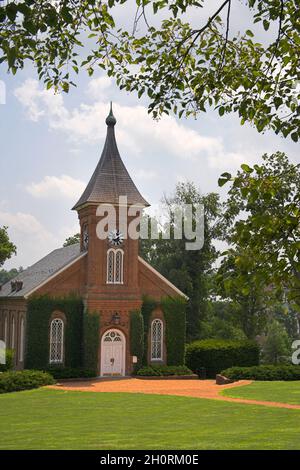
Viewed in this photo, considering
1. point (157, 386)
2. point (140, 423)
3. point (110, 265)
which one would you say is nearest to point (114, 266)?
point (110, 265)

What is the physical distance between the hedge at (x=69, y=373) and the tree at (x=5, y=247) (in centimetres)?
1897

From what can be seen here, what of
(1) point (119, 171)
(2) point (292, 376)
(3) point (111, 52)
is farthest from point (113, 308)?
(3) point (111, 52)

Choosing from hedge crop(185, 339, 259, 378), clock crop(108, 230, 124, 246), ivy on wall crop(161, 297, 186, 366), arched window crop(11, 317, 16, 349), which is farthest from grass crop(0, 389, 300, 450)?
hedge crop(185, 339, 259, 378)

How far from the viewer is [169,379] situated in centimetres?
3484

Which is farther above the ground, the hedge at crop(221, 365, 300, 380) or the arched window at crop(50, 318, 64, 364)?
the arched window at crop(50, 318, 64, 364)

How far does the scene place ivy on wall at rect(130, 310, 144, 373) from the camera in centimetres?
3541

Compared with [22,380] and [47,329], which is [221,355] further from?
[22,380]

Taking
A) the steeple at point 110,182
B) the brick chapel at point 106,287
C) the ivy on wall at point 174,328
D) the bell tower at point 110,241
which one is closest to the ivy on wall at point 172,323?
the ivy on wall at point 174,328

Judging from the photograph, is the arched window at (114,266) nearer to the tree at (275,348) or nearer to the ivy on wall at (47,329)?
the ivy on wall at (47,329)

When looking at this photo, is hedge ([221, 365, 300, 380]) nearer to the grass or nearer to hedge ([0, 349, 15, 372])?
the grass

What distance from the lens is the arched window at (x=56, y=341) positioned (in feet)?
115

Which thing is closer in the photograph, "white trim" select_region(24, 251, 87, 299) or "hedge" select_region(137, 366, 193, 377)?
"white trim" select_region(24, 251, 87, 299)

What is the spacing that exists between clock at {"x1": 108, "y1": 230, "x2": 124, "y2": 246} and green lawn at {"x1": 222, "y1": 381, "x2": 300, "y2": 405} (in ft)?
37.6
